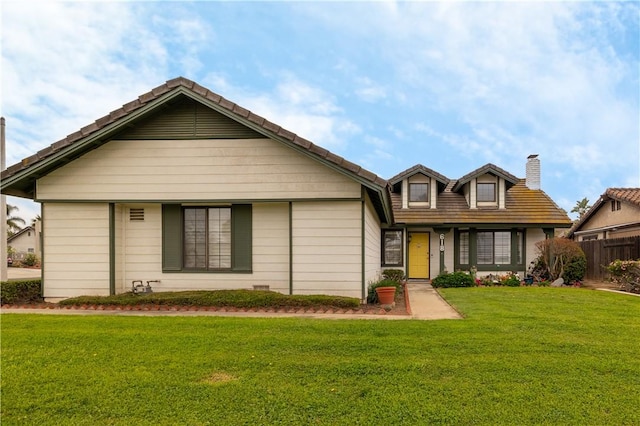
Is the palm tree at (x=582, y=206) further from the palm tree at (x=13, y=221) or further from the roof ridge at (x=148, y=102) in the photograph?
the palm tree at (x=13, y=221)

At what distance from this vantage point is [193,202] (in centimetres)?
1079

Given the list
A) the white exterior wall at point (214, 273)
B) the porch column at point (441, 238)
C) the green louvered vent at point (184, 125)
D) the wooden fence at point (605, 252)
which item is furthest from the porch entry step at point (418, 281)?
the green louvered vent at point (184, 125)

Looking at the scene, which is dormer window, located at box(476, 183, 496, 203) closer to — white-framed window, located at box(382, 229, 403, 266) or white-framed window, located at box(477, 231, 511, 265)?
white-framed window, located at box(477, 231, 511, 265)

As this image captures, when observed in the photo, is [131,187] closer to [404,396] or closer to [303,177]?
[303,177]

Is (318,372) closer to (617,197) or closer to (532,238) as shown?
(532,238)

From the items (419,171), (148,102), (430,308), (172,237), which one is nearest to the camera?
(430,308)

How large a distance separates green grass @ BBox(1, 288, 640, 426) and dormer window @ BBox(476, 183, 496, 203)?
11831 millimetres

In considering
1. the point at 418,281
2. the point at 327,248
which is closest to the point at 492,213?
the point at 418,281

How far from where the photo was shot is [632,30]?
41.8 ft

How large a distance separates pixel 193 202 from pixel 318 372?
7055 millimetres

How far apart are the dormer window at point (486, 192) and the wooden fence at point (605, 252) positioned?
4.86 metres

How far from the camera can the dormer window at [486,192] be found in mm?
19031

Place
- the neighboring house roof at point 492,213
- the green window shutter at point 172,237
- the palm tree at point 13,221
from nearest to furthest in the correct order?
the green window shutter at point 172,237, the neighboring house roof at point 492,213, the palm tree at point 13,221

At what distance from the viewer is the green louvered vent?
10.7 m
